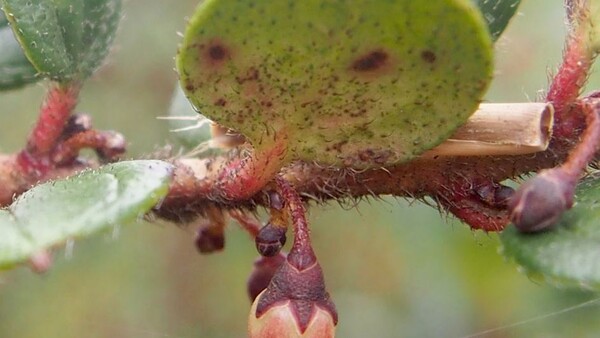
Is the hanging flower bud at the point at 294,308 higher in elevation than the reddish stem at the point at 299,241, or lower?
lower

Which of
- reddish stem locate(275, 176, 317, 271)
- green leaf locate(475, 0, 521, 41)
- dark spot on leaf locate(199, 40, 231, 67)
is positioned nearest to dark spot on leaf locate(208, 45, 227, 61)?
dark spot on leaf locate(199, 40, 231, 67)

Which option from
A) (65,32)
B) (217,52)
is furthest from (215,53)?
(65,32)

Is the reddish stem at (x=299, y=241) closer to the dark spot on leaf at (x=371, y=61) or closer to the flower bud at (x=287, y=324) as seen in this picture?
the flower bud at (x=287, y=324)

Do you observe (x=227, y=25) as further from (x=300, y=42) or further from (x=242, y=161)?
(x=242, y=161)

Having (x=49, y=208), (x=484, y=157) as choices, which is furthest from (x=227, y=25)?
(x=484, y=157)

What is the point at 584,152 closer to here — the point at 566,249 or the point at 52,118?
the point at 566,249

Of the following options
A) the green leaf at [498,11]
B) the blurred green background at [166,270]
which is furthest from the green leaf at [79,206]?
the blurred green background at [166,270]

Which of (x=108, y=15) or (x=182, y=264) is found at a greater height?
(x=108, y=15)
